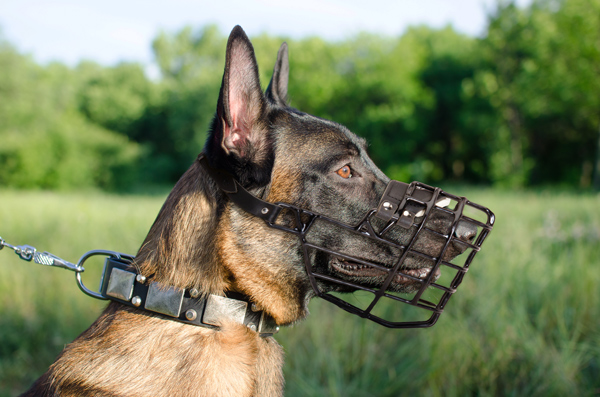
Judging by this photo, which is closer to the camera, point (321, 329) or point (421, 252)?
point (421, 252)

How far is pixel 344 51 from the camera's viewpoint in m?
38.7

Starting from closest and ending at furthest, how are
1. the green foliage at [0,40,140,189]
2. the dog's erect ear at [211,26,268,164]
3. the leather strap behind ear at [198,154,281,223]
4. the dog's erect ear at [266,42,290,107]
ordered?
the dog's erect ear at [211,26,268,164]
the leather strap behind ear at [198,154,281,223]
the dog's erect ear at [266,42,290,107]
the green foliage at [0,40,140,189]

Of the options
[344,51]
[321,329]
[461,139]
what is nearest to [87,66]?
[344,51]

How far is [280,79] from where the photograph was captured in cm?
268

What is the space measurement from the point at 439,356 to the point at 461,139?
33.1 m

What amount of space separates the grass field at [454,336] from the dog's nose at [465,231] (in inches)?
74.6

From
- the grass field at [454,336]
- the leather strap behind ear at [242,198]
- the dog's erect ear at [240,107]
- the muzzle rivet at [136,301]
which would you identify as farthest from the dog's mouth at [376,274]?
the grass field at [454,336]

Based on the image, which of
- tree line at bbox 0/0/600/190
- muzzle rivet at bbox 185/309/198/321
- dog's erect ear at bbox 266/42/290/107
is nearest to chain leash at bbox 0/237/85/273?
muzzle rivet at bbox 185/309/198/321

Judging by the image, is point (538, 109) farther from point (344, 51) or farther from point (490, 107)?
point (344, 51)

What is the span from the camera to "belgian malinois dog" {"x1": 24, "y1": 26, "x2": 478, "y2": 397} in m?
1.76

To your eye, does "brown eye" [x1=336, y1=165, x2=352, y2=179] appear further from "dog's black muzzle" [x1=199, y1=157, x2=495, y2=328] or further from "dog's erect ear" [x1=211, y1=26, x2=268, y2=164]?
"dog's erect ear" [x1=211, y1=26, x2=268, y2=164]

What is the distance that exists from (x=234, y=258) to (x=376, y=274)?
667mm

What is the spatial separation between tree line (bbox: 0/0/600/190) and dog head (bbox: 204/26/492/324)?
1911 cm

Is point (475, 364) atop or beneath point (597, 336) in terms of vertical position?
beneath
